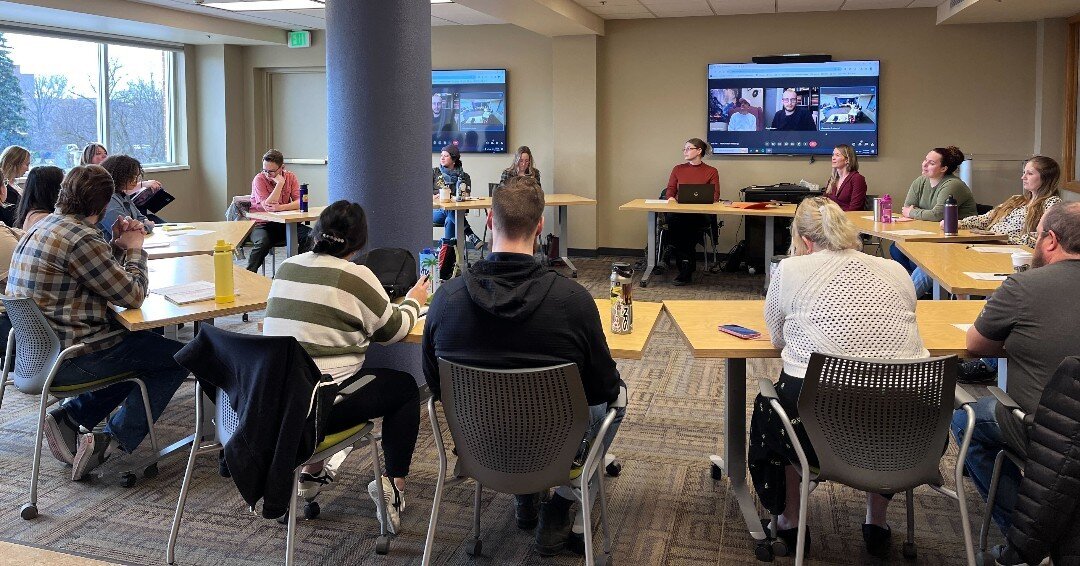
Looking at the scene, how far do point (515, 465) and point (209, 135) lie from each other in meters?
10.1

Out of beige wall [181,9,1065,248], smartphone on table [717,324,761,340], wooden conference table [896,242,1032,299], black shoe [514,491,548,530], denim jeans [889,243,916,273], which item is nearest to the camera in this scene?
smartphone on table [717,324,761,340]

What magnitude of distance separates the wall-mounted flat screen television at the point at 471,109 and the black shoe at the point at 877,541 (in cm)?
836

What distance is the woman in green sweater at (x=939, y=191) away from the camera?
6.73m

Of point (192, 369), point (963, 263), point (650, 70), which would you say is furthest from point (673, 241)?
point (192, 369)

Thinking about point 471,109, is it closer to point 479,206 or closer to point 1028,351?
point 479,206

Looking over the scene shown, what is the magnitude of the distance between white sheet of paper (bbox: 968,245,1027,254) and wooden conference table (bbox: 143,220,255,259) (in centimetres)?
438

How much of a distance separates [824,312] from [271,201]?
6.28m

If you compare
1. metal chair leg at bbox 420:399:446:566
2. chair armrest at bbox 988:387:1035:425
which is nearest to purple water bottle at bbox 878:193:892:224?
chair armrest at bbox 988:387:1035:425

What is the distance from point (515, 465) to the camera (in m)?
2.64

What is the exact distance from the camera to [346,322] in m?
3.06

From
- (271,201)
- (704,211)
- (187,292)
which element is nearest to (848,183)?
(704,211)

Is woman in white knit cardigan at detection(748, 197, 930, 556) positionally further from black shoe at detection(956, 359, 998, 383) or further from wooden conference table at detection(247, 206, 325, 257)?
wooden conference table at detection(247, 206, 325, 257)

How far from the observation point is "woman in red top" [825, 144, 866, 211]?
321 inches

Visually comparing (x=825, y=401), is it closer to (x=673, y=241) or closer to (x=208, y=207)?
(x=673, y=241)
